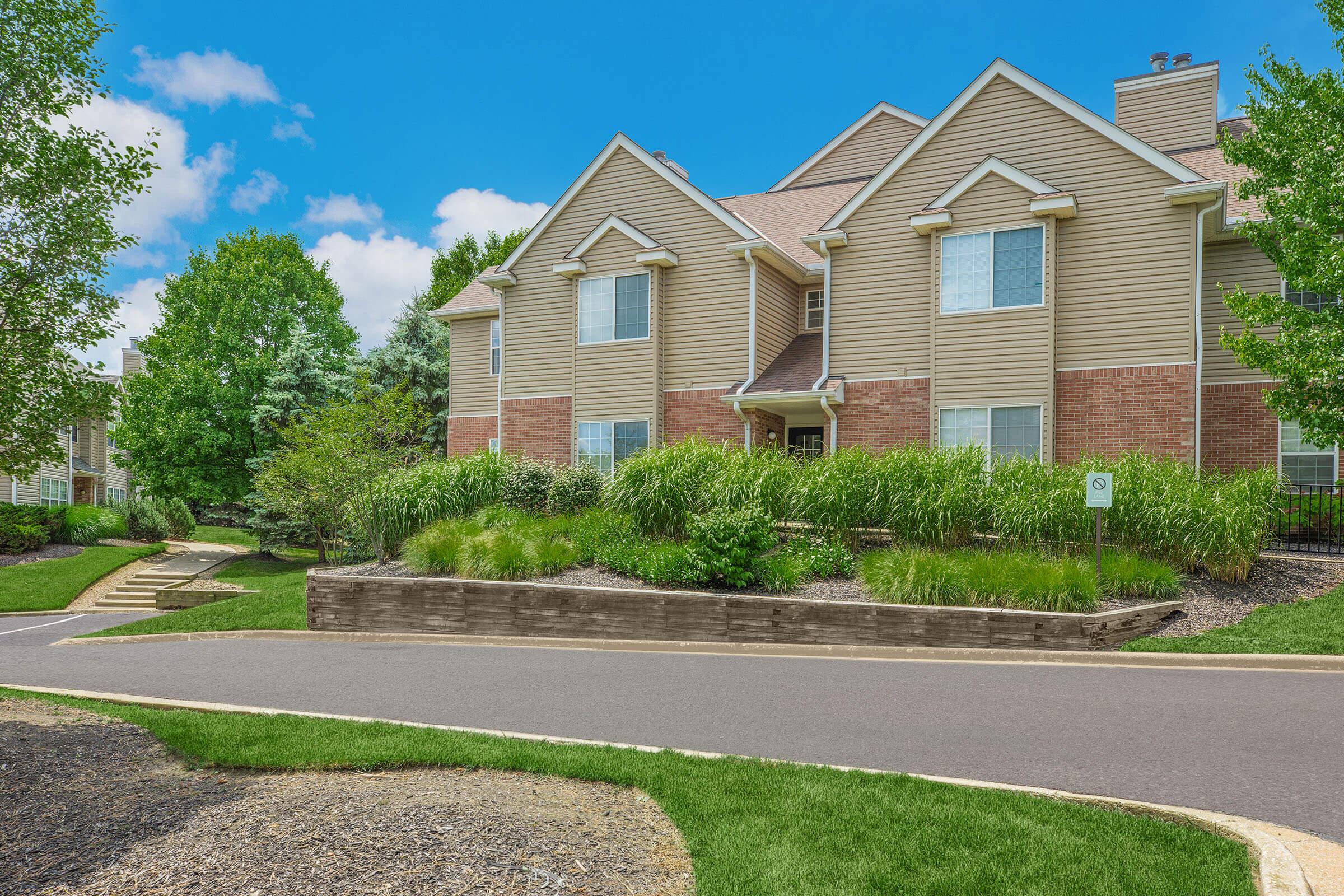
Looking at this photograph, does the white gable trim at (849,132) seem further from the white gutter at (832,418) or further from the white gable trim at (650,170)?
the white gutter at (832,418)

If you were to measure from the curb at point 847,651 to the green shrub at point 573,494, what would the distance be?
425 cm

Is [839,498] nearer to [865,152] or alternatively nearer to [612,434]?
[612,434]

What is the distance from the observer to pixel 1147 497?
13391mm

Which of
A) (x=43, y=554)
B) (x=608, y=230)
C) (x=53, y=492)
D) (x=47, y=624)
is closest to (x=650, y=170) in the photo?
(x=608, y=230)

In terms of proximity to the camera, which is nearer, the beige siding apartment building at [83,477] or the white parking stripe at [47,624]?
the white parking stripe at [47,624]

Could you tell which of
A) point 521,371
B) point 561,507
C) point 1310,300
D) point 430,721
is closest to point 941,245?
point 1310,300

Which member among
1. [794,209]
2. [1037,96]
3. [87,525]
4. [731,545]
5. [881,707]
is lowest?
[87,525]

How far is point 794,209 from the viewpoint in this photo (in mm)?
25469

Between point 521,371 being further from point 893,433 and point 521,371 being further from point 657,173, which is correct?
point 893,433

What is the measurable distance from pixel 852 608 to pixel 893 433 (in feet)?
25.6

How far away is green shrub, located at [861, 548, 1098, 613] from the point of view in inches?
460

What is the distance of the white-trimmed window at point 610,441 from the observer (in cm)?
2181

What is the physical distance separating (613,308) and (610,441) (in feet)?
10.9

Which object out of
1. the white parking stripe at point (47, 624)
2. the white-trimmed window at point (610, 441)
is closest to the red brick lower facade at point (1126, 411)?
the white-trimmed window at point (610, 441)
